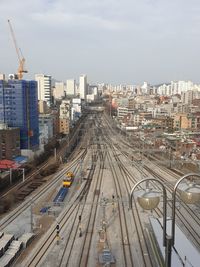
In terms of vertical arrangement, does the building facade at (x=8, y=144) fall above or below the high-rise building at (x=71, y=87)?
below

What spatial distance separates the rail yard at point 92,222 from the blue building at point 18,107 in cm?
672

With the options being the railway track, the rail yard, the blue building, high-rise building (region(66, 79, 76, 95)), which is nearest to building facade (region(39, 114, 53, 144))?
the blue building

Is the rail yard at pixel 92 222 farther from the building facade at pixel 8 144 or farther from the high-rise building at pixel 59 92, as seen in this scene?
the high-rise building at pixel 59 92

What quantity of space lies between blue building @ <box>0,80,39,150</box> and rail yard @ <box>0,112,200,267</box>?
265 inches

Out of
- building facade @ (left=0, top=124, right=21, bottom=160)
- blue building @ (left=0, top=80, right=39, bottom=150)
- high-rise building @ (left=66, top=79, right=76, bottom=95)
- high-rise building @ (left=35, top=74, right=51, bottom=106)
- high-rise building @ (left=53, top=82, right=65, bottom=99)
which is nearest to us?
building facade @ (left=0, top=124, right=21, bottom=160)

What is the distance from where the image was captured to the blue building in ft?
80.6

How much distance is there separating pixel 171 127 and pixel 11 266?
31513 millimetres

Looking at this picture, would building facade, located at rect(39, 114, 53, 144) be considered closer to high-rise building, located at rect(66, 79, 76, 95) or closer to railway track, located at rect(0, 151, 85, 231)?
railway track, located at rect(0, 151, 85, 231)

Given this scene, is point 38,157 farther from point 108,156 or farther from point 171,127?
point 171,127

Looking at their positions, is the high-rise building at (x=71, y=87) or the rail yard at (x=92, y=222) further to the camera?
the high-rise building at (x=71, y=87)

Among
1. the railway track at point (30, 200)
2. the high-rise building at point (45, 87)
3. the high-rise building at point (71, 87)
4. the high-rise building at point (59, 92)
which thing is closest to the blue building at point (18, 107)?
the railway track at point (30, 200)

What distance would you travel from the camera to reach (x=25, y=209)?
12445mm

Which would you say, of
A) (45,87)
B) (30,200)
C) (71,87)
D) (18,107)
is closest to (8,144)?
(18,107)

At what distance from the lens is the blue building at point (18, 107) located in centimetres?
2458
